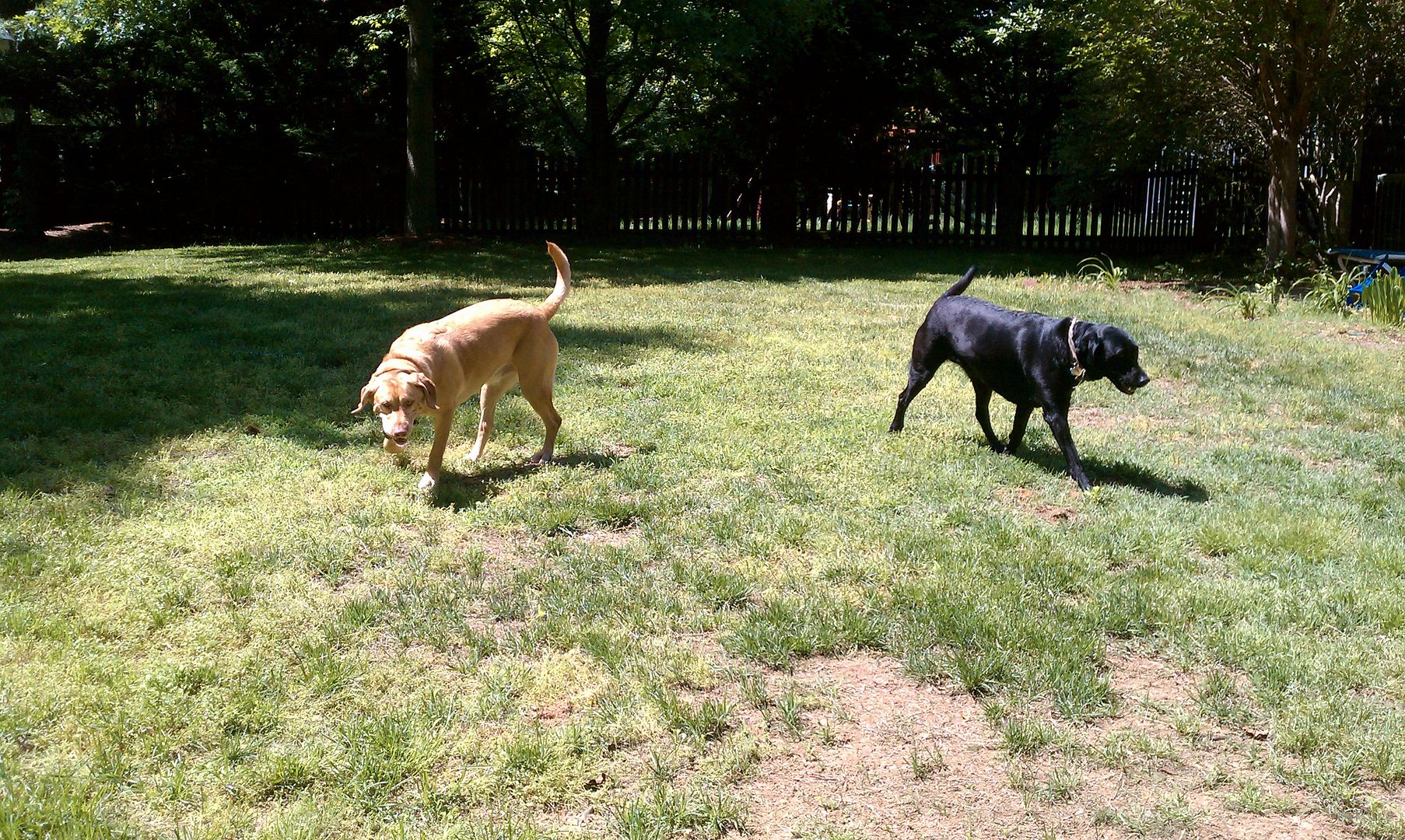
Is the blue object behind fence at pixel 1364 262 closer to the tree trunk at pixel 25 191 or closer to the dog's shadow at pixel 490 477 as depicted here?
the dog's shadow at pixel 490 477

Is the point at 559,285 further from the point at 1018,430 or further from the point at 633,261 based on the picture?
the point at 633,261

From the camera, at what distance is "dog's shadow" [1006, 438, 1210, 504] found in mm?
5411

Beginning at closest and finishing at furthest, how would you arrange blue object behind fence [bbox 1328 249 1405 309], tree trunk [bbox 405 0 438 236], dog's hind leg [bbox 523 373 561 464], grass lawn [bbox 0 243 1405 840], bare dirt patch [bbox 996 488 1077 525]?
grass lawn [bbox 0 243 1405 840] → bare dirt patch [bbox 996 488 1077 525] → dog's hind leg [bbox 523 373 561 464] → blue object behind fence [bbox 1328 249 1405 309] → tree trunk [bbox 405 0 438 236]

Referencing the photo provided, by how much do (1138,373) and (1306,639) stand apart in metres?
1.88

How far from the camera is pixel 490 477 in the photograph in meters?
5.46

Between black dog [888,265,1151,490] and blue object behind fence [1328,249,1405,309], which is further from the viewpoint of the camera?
blue object behind fence [1328,249,1405,309]

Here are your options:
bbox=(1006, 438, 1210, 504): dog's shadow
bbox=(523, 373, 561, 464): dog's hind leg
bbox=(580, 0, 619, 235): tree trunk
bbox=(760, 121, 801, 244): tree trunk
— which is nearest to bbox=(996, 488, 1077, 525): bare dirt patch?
bbox=(1006, 438, 1210, 504): dog's shadow

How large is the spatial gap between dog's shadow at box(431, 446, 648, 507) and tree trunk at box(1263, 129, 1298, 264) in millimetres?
12326

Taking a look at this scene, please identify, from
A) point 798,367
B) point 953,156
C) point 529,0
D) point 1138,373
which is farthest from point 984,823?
point 953,156

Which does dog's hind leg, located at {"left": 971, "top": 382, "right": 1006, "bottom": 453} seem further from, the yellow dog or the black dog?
the yellow dog

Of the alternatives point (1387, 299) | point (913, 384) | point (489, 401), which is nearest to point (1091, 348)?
point (913, 384)

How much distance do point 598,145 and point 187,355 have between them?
498 inches

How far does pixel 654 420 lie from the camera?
6504mm

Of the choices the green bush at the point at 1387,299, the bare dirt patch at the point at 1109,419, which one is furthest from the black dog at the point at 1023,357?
the green bush at the point at 1387,299
